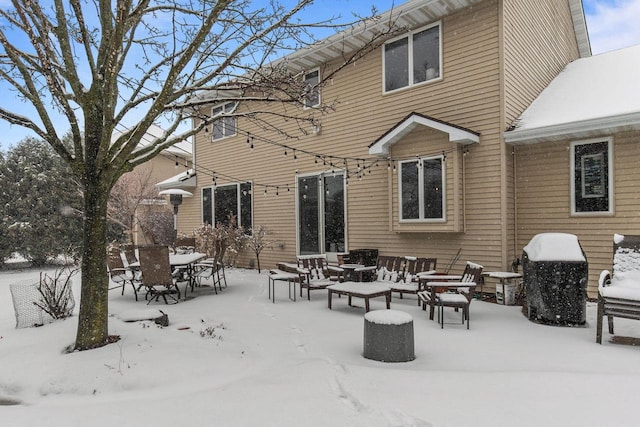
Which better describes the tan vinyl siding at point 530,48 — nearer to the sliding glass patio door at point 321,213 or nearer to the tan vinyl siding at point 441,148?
the tan vinyl siding at point 441,148

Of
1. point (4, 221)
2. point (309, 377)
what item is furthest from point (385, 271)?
point (4, 221)

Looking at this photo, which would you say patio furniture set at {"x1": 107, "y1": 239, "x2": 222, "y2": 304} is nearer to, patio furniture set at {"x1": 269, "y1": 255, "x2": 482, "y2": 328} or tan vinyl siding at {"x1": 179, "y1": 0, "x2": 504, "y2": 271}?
patio furniture set at {"x1": 269, "y1": 255, "x2": 482, "y2": 328}

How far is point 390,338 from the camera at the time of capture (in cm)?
401

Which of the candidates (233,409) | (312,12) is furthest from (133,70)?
(233,409)

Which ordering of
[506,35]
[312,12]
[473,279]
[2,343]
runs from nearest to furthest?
1. [2,343]
2. [312,12]
3. [473,279]
4. [506,35]

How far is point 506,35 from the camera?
25.2 feet

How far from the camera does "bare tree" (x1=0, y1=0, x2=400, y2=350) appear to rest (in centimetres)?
407

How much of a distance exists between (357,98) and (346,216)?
2859mm

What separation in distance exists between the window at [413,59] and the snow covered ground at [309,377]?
549 cm

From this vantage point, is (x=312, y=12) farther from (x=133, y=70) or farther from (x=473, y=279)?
(x=473, y=279)

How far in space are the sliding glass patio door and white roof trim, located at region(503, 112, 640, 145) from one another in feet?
13.6

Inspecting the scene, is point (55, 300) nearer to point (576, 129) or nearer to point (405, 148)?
point (405, 148)

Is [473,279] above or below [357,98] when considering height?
below

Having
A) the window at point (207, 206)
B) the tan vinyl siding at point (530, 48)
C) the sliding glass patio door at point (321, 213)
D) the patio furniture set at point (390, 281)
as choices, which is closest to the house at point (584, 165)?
the tan vinyl siding at point (530, 48)
